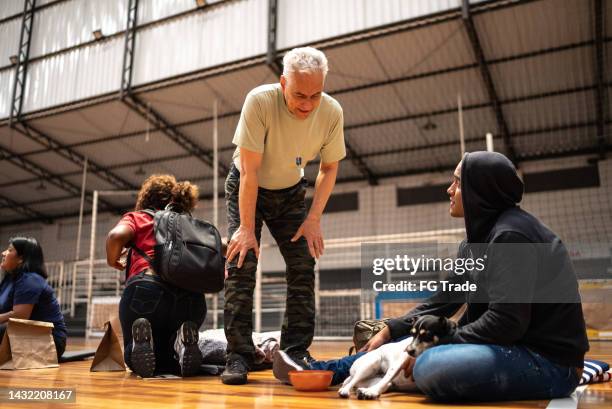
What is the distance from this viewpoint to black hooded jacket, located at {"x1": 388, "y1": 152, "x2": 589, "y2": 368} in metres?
1.58

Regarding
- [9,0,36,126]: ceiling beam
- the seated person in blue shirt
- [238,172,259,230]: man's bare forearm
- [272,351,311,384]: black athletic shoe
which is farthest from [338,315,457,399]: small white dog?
[9,0,36,126]: ceiling beam

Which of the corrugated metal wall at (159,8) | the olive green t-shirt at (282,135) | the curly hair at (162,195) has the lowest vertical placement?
the curly hair at (162,195)

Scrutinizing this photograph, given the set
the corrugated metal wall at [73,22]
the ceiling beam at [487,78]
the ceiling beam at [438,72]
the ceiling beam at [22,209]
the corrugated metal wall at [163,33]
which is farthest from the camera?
the ceiling beam at [22,209]

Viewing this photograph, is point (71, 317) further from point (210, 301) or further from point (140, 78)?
Result: point (140, 78)

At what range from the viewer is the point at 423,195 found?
1384cm

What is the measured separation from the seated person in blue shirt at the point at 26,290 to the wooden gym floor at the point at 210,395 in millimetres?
827

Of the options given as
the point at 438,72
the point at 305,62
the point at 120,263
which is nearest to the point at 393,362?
the point at 305,62

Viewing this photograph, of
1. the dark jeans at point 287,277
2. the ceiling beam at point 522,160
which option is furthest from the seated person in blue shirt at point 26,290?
the ceiling beam at point 522,160

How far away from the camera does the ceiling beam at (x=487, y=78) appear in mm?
7922

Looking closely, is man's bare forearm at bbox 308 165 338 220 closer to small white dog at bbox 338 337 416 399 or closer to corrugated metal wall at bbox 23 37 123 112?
small white dog at bbox 338 337 416 399

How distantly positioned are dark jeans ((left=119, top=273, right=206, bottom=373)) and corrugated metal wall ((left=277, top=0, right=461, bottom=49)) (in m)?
7.07

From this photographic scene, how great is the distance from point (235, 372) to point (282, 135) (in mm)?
1119

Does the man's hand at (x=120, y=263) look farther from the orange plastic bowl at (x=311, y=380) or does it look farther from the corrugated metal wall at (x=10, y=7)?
the corrugated metal wall at (x=10, y=7)

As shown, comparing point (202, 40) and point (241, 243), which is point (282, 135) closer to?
point (241, 243)
